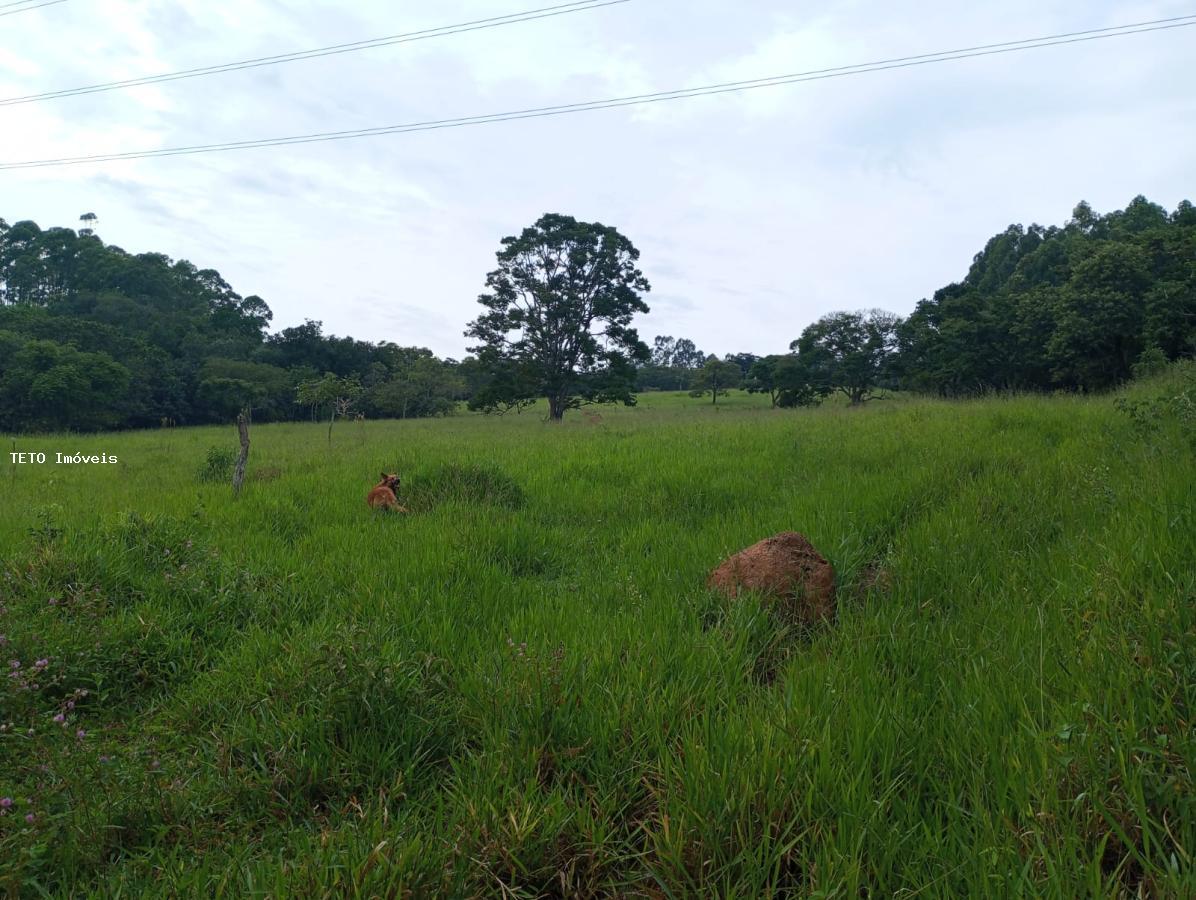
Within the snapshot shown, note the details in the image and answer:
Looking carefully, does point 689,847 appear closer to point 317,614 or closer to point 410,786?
point 410,786

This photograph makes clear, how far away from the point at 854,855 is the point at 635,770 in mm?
776

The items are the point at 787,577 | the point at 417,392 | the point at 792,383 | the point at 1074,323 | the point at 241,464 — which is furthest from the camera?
the point at 792,383

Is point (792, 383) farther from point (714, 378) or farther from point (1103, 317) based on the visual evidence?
point (1103, 317)

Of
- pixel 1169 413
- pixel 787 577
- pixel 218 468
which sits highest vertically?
pixel 1169 413

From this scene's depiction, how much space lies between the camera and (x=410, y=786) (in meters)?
2.29

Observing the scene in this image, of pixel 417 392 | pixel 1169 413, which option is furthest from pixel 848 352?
pixel 1169 413

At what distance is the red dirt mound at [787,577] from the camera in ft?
11.5

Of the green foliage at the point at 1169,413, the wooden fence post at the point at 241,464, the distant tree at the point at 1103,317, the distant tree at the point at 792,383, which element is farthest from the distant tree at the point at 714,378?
the wooden fence post at the point at 241,464

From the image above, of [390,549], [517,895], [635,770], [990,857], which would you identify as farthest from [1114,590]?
[390,549]

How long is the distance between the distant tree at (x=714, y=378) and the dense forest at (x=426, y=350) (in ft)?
0.80

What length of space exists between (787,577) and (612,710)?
63.1 inches

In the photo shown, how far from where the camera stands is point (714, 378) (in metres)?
62.8

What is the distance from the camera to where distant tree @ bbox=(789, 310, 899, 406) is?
42.8m

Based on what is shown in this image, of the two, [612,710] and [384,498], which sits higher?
[384,498]
